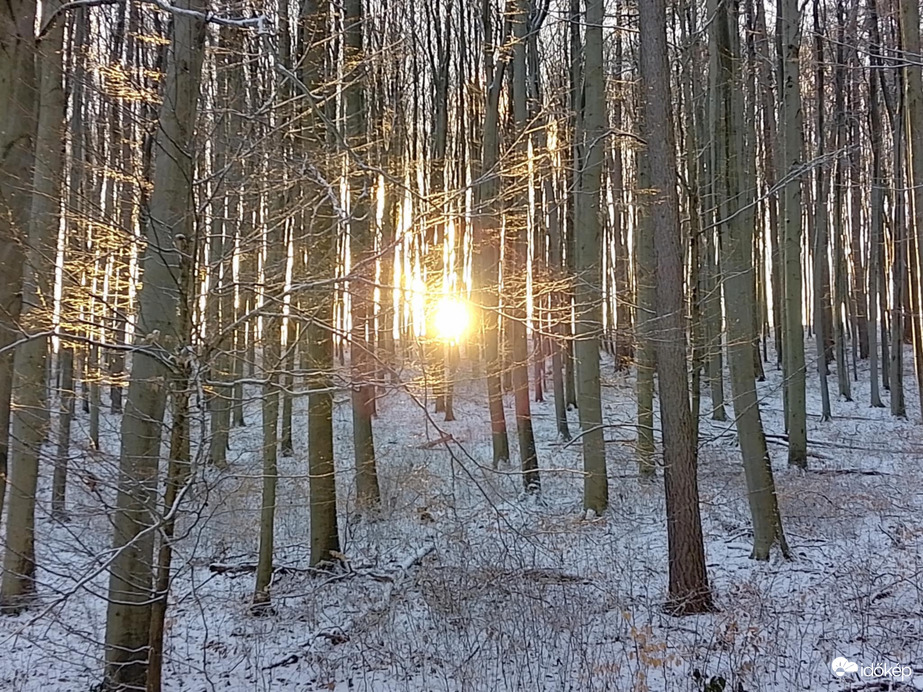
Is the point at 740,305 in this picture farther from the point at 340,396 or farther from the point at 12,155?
the point at 12,155

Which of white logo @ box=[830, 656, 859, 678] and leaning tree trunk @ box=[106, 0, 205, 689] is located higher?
leaning tree trunk @ box=[106, 0, 205, 689]

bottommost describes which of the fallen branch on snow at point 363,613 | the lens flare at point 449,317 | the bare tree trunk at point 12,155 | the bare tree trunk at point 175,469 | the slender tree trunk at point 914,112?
the fallen branch on snow at point 363,613

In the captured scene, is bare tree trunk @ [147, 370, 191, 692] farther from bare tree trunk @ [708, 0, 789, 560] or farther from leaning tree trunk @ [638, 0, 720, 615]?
bare tree trunk @ [708, 0, 789, 560]

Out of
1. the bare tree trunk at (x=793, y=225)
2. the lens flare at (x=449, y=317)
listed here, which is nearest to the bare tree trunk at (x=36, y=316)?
the lens flare at (x=449, y=317)

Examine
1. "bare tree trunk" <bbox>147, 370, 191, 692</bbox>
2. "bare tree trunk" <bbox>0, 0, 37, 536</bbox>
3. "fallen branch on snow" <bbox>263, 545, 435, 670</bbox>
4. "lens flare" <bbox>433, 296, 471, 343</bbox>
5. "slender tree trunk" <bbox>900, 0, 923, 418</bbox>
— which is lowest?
"fallen branch on snow" <bbox>263, 545, 435, 670</bbox>

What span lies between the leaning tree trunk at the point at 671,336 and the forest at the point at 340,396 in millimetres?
26

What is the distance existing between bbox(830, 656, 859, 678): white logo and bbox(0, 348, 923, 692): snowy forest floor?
6cm

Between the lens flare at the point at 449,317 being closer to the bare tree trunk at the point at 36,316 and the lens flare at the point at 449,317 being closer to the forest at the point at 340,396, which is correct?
the forest at the point at 340,396

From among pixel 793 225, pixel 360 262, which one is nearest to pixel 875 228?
pixel 793 225

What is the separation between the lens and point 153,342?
344 centimetres

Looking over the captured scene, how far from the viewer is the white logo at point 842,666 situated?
4.36 meters

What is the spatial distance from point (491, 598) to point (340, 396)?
238 centimetres

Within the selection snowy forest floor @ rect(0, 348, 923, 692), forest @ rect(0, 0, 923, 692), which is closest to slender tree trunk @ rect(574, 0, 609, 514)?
forest @ rect(0, 0, 923, 692)

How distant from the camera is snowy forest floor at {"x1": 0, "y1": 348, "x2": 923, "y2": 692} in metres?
4.30
